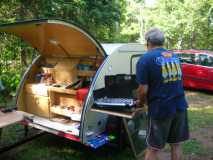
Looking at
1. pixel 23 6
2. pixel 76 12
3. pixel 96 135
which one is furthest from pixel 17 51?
pixel 96 135

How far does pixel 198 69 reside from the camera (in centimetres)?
1123

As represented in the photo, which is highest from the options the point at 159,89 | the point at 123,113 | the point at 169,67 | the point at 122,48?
the point at 122,48

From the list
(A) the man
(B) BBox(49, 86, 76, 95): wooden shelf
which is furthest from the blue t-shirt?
(B) BBox(49, 86, 76, 95): wooden shelf

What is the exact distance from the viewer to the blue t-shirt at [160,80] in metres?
3.67

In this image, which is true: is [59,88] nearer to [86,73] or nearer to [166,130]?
[86,73]

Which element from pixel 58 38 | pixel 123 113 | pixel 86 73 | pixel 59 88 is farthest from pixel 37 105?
pixel 123 113

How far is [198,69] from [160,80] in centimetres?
804

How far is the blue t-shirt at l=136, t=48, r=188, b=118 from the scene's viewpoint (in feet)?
12.0

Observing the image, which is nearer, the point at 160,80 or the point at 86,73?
the point at 160,80

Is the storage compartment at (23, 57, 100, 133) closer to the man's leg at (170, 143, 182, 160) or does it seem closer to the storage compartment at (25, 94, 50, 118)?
the storage compartment at (25, 94, 50, 118)

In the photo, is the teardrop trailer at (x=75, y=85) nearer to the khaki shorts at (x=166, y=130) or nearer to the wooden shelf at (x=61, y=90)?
the wooden shelf at (x=61, y=90)

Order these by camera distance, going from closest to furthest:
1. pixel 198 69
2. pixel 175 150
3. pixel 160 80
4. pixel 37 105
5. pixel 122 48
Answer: pixel 160 80, pixel 175 150, pixel 122 48, pixel 37 105, pixel 198 69

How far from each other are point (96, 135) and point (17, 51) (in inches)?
252

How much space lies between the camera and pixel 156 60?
12.0 feet
